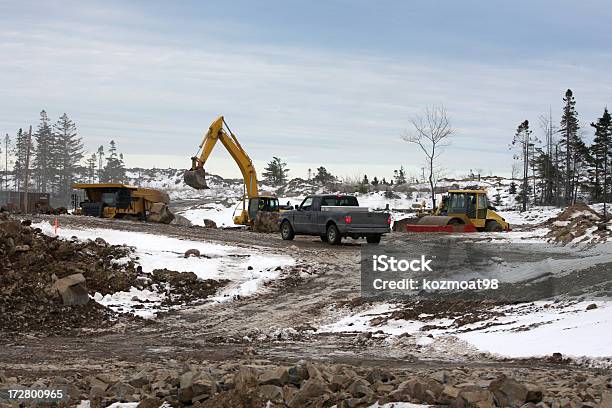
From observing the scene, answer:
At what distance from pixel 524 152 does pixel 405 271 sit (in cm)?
7122

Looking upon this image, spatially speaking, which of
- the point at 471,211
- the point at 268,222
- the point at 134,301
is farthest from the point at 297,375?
the point at 471,211

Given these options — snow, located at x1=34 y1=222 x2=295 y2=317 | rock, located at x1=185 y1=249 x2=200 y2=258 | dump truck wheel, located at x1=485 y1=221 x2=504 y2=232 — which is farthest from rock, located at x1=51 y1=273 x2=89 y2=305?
dump truck wheel, located at x1=485 y1=221 x2=504 y2=232

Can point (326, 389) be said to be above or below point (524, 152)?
below

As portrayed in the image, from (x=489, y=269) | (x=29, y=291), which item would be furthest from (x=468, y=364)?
(x=29, y=291)

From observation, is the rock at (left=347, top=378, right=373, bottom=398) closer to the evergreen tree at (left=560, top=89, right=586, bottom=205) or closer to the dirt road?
the dirt road

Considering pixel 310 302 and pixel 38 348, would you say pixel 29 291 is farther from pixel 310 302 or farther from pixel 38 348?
pixel 310 302

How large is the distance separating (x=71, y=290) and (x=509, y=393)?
11116mm

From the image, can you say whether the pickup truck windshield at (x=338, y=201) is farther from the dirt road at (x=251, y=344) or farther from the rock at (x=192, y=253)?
the dirt road at (x=251, y=344)

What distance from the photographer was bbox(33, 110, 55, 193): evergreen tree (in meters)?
111

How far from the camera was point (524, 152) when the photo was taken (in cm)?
8381

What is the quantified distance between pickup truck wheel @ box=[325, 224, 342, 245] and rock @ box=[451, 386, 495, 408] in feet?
69.9

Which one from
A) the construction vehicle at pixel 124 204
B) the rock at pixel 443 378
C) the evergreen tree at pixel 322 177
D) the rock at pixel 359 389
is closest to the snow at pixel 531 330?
the rock at pixel 443 378

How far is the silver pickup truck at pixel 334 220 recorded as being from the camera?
1061 inches

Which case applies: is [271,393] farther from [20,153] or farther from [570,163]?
[20,153]
